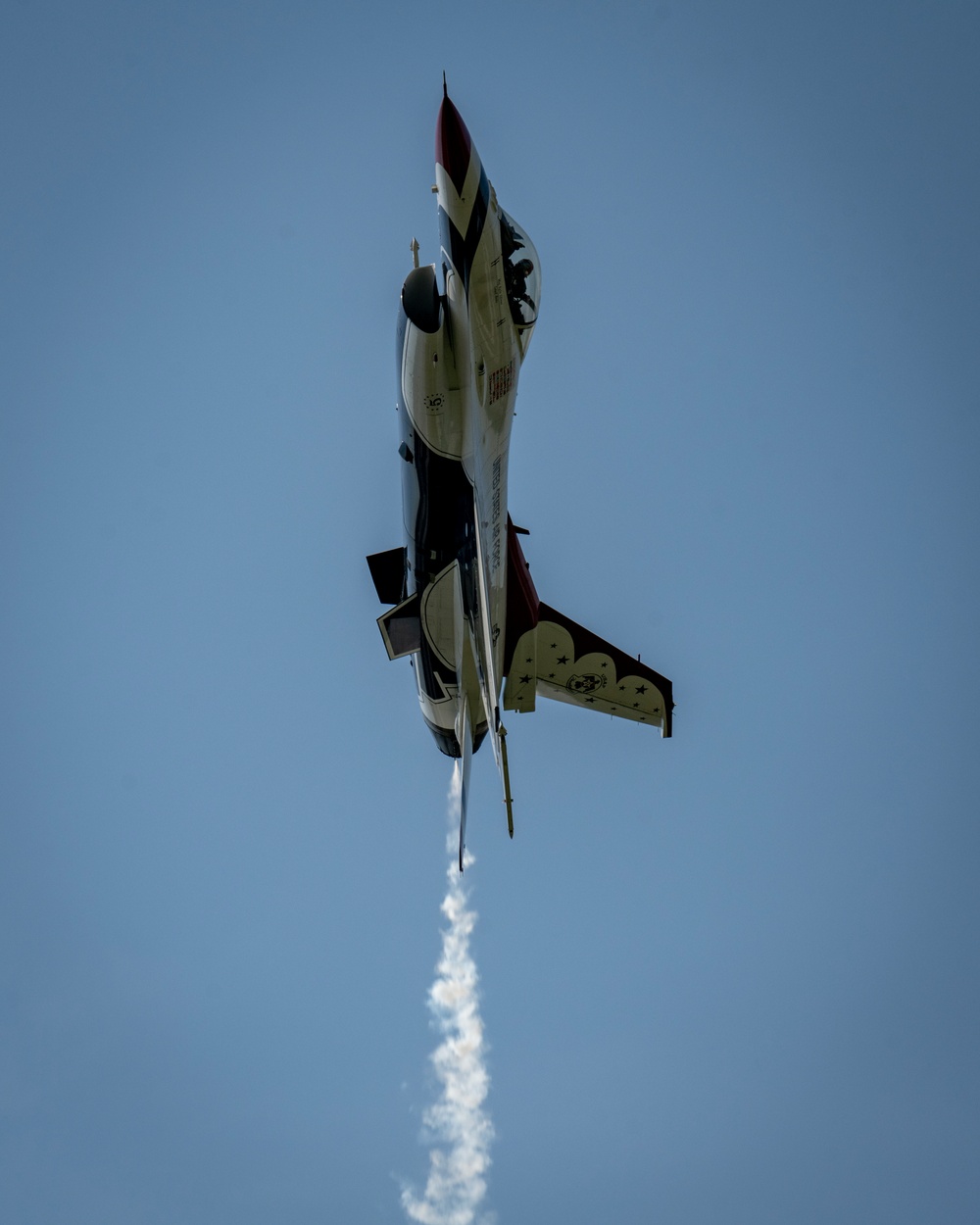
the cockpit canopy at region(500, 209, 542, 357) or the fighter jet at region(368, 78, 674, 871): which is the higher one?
the cockpit canopy at region(500, 209, 542, 357)

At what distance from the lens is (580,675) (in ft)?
103

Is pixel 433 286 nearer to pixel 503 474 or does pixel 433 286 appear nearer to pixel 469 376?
pixel 469 376

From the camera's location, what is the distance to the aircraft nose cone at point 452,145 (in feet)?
66.1

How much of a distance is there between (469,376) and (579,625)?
10.8 meters

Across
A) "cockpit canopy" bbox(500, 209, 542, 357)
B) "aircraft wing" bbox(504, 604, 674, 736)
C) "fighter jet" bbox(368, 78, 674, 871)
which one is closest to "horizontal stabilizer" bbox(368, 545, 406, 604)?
"fighter jet" bbox(368, 78, 674, 871)

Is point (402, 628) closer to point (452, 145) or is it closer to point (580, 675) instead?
point (580, 675)

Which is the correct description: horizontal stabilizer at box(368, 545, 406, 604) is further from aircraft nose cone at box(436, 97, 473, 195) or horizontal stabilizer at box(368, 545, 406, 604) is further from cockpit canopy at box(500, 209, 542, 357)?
aircraft nose cone at box(436, 97, 473, 195)

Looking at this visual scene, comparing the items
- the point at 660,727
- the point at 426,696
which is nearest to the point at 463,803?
the point at 426,696

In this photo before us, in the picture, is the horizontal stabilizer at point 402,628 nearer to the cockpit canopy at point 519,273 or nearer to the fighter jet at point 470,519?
the fighter jet at point 470,519

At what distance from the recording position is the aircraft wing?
30.8 metres

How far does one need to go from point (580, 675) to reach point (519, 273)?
1290 centimetres

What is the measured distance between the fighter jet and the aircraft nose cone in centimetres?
3

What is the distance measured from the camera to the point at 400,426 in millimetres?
24250

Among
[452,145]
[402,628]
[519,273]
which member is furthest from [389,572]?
[452,145]
